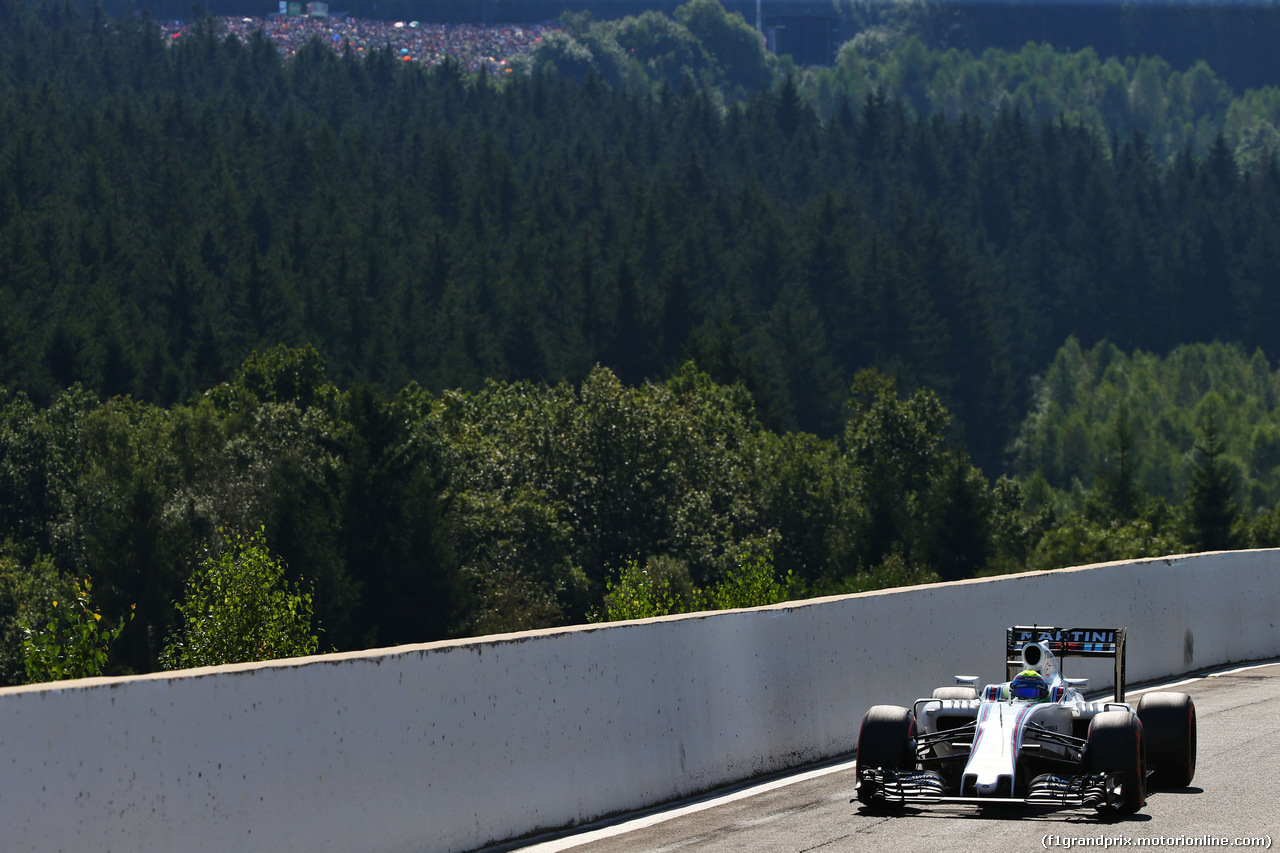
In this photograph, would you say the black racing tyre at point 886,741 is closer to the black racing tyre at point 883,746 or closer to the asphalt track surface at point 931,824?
the black racing tyre at point 883,746

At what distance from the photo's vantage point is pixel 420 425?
A: 250 ft

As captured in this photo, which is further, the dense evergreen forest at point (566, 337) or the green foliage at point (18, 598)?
the dense evergreen forest at point (566, 337)

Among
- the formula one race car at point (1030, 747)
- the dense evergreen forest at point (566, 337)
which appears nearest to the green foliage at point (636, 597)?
the dense evergreen forest at point (566, 337)

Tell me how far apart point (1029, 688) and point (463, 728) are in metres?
3.93

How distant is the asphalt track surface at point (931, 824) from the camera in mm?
10367

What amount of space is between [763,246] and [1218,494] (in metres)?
69.1

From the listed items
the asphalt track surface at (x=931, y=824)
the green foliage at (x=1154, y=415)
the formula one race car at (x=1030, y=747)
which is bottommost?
the green foliage at (x=1154, y=415)

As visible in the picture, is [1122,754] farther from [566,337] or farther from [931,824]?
[566,337]

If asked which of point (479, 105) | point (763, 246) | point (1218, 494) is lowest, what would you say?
point (1218, 494)

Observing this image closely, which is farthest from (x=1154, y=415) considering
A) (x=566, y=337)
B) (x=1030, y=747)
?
(x=1030, y=747)

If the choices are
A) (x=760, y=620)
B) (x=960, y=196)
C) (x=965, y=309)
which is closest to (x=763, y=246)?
(x=965, y=309)

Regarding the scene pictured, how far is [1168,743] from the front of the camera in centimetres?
1220

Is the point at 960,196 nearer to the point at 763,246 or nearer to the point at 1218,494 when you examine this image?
the point at 763,246

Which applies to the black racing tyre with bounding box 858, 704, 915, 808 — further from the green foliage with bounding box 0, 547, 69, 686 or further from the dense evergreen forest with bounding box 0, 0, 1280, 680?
the green foliage with bounding box 0, 547, 69, 686
